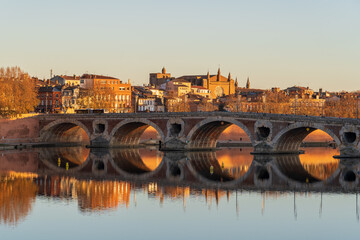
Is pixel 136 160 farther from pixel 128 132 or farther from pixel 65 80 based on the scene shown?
pixel 65 80

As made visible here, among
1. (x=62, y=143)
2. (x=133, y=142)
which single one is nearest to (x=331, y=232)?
(x=133, y=142)

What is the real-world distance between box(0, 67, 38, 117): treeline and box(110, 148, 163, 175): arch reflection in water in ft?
53.6

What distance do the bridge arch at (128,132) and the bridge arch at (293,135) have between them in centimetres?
1690

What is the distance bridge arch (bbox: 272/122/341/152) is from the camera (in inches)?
2616

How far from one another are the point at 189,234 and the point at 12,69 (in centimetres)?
7302

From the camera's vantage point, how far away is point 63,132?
95875 millimetres

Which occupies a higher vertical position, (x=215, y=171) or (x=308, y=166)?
(x=308, y=166)

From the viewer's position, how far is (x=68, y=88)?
141500 millimetres

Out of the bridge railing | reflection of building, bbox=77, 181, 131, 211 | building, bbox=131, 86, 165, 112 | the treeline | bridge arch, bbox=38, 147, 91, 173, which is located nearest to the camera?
reflection of building, bbox=77, 181, 131, 211

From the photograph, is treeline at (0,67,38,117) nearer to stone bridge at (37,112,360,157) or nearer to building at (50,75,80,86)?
stone bridge at (37,112,360,157)

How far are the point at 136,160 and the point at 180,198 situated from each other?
87.6 ft

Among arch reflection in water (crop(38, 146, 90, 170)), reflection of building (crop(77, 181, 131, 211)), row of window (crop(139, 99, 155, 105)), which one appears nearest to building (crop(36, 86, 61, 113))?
row of window (crop(139, 99, 155, 105))

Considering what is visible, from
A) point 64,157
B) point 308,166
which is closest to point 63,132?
point 64,157

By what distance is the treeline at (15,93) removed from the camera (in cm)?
9025
